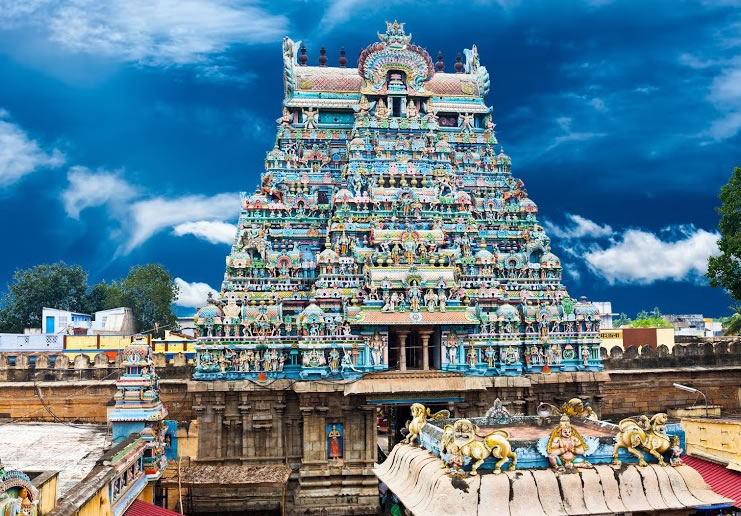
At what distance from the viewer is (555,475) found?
343 inches

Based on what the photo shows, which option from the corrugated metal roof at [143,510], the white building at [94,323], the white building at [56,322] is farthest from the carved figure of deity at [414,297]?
the white building at [56,322]

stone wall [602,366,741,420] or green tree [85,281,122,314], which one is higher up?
green tree [85,281,122,314]

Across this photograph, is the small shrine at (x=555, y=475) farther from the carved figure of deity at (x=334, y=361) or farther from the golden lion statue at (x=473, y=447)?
the carved figure of deity at (x=334, y=361)

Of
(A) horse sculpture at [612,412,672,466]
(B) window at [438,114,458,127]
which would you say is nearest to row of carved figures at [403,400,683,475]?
(A) horse sculpture at [612,412,672,466]

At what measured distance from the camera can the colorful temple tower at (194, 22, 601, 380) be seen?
22812 millimetres

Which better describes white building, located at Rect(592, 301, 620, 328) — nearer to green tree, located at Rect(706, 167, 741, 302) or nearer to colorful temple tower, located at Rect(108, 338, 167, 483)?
green tree, located at Rect(706, 167, 741, 302)

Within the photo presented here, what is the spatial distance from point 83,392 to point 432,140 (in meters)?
16.9

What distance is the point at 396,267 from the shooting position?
23406 mm

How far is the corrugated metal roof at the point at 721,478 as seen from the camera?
14.8m

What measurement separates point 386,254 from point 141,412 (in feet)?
35.9

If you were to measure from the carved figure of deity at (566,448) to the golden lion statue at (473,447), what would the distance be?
1.79ft

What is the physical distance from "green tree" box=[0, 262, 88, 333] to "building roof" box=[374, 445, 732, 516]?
171 feet

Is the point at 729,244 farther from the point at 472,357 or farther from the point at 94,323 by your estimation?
the point at 94,323

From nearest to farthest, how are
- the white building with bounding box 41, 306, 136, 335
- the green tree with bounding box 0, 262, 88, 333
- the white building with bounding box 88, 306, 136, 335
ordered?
the white building with bounding box 41, 306, 136, 335 → the white building with bounding box 88, 306, 136, 335 → the green tree with bounding box 0, 262, 88, 333
